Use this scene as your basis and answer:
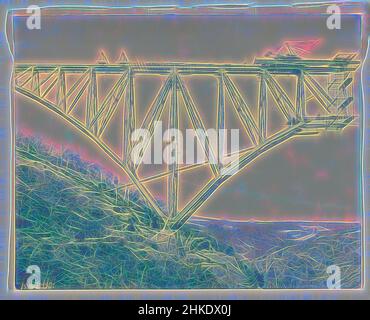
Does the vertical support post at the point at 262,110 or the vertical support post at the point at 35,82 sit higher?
the vertical support post at the point at 35,82

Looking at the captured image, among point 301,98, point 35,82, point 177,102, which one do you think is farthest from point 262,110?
point 35,82

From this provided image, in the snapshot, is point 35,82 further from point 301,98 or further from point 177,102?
point 301,98

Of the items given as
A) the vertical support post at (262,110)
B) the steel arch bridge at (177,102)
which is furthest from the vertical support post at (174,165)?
the vertical support post at (262,110)

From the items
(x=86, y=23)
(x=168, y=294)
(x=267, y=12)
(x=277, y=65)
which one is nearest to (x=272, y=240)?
(x=168, y=294)

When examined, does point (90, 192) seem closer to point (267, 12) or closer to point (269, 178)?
point (269, 178)

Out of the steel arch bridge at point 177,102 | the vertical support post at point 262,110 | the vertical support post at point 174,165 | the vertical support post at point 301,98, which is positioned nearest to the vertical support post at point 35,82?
the steel arch bridge at point 177,102

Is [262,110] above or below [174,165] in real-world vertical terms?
above

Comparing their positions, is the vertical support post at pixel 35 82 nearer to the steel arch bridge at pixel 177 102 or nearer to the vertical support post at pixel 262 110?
→ the steel arch bridge at pixel 177 102

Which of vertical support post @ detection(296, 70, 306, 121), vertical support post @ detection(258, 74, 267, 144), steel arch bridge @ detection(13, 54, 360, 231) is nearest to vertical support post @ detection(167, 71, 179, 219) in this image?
steel arch bridge @ detection(13, 54, 360, 231)
